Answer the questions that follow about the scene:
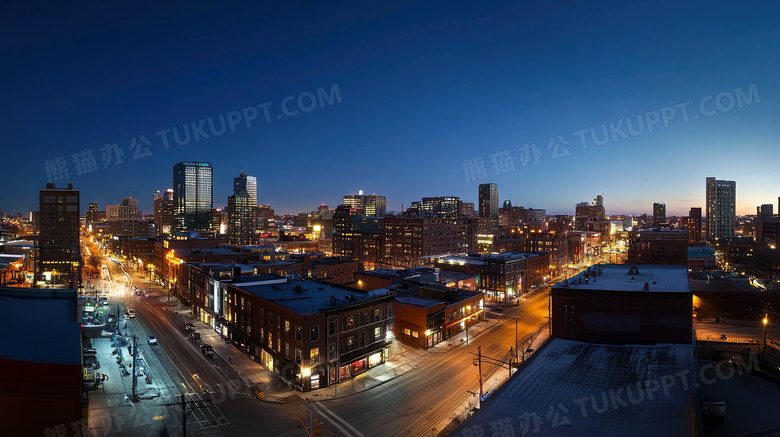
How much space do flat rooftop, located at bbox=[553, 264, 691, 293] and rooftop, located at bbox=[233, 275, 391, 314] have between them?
23.6 m

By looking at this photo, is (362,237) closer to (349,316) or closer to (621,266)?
(621,266)

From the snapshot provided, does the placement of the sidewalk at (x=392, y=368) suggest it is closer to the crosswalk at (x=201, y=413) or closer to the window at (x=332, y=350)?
the window at (x=332, y=350)

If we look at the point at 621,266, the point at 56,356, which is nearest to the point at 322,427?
the point at 56,356

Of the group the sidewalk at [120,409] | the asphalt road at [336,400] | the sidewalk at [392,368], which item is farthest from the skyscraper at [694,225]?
the sidewalk at [120,409]

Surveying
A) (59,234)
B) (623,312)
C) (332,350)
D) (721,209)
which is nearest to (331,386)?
(332,350)

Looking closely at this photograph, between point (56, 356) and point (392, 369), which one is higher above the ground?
point (56, 356)

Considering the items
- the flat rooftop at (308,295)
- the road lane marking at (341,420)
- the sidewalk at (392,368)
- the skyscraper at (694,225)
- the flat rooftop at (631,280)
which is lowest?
the sidewalk at (392,368)

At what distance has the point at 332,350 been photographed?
3978 cm

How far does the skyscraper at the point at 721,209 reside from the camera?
18638cm

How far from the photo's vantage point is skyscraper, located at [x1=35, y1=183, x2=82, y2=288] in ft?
307

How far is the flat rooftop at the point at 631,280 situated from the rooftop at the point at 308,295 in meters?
23.6

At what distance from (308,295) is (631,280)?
39.9 metres

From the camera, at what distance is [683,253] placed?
352 ft

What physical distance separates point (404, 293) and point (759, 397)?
1606 inches
